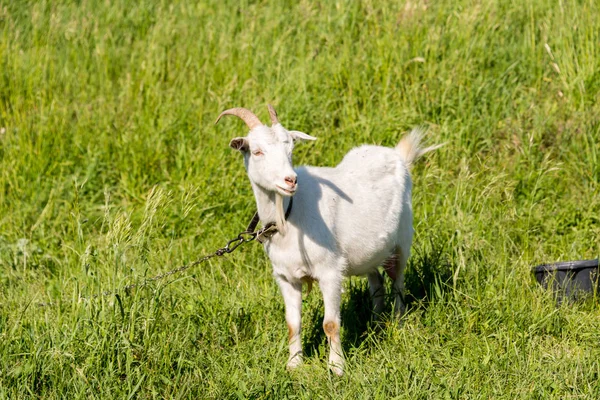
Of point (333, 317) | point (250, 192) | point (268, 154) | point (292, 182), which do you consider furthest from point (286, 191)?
point (250, 192)

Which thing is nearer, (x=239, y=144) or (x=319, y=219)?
(x=239, y=144)

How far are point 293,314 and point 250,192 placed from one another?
200cm

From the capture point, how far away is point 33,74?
25.1 ft

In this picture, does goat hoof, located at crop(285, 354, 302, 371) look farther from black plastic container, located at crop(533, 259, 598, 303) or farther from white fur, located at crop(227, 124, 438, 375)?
black plastic container, located at crop(533, 259, 598, 303)

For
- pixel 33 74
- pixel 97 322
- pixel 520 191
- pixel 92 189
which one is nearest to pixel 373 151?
pixel 520 191

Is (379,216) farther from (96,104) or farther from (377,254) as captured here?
(96,104)

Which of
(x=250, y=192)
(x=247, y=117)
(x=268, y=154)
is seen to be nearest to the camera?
(x=268, y=154)

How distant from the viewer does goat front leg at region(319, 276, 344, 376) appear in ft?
14.9

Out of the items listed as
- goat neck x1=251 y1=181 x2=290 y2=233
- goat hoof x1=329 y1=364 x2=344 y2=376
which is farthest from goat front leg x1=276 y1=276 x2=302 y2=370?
goat neck x1=251 y1=181 x2=290 y2=233

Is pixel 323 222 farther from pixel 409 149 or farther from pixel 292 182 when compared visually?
pixel 409 149

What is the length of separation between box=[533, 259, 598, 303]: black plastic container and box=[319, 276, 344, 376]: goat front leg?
144 cm

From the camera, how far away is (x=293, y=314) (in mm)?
4648

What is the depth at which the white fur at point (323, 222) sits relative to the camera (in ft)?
14.1

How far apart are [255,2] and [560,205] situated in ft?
13.4
